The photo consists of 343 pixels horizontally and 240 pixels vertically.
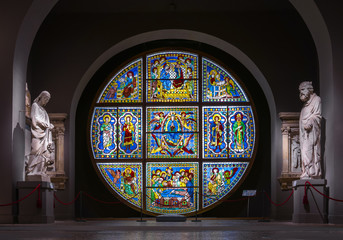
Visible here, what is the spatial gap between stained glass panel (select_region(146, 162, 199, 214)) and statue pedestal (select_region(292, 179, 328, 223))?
5203 mm

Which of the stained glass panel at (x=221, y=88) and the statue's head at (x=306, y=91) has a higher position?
the stained glass panel at (x=221, y=88)

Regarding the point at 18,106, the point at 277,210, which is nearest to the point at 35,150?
the point at 18,106

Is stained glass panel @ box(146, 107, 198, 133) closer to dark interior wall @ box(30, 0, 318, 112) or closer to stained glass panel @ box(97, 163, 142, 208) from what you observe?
stained glass panel @ box(97, 163, 142, 208)

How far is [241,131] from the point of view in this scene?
750 inches

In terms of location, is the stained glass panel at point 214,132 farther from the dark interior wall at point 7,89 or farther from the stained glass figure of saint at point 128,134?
the dark interior wall at point 7,89

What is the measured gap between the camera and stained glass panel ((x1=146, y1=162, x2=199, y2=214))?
18719mm

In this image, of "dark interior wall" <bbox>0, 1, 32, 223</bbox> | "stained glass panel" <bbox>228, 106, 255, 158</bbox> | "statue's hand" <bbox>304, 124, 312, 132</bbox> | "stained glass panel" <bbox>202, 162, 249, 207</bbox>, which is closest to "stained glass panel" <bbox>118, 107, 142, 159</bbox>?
"stained glass panel" <bbox>202, 162, 249, 207</bbox>

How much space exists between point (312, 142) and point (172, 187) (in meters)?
5.91

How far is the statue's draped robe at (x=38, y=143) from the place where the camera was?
13.8 m

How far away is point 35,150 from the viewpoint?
1382 cm

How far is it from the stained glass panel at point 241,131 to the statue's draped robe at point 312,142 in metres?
5.10

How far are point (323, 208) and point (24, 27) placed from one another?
675 centimetres

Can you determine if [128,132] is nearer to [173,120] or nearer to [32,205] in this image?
[173,120]

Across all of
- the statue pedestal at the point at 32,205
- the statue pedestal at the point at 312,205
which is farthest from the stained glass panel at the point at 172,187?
the statue pedestal at the point at 32,205
